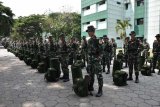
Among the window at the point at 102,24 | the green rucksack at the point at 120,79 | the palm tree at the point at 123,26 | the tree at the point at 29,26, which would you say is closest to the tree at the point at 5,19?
the palm tree at the point at 123,26

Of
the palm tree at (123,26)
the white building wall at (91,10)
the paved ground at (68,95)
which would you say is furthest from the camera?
the white building wall at (91,10)

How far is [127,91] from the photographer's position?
241 inches

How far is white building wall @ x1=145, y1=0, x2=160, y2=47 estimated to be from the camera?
94.8ft

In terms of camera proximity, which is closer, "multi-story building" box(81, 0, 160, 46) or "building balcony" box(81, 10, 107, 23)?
"multi-story building" box(81, 0, 160, 46)

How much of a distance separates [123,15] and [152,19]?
8598 mm

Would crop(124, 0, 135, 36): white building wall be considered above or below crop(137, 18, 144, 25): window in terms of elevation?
above

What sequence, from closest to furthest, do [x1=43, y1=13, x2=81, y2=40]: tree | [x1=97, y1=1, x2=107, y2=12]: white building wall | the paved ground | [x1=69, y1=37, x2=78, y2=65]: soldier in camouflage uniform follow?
the paved ground
[x1=69, y1=37, x2=78, y2=65]: soldier in camouflage uniform
[x1=97, y1=1, x2=107, y2=12]: white building wall
[x1=43, y1=13, x2=81, y2=40]: tree

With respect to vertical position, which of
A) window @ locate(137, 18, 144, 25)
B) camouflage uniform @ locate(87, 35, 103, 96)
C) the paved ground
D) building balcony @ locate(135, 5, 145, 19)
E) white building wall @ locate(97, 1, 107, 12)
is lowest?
the paved ground

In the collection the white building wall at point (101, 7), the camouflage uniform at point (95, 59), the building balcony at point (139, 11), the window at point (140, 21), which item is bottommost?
the camouflage uniform at point (95, 59)

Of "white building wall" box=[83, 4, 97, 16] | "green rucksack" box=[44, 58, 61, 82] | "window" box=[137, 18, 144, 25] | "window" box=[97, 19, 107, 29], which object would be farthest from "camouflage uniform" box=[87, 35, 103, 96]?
"white building wall" box=[83, 4, 97, 16]

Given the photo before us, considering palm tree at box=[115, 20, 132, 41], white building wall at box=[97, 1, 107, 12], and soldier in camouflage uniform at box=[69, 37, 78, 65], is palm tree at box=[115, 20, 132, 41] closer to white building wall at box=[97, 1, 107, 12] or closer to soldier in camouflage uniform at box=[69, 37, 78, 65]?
white building wall at box=[97, 1, 107, 12]

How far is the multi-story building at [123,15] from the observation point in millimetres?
29806

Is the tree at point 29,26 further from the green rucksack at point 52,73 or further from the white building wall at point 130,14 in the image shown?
the green rucksack at point 52,73

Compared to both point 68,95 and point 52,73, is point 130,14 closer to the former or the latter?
point 52,73
